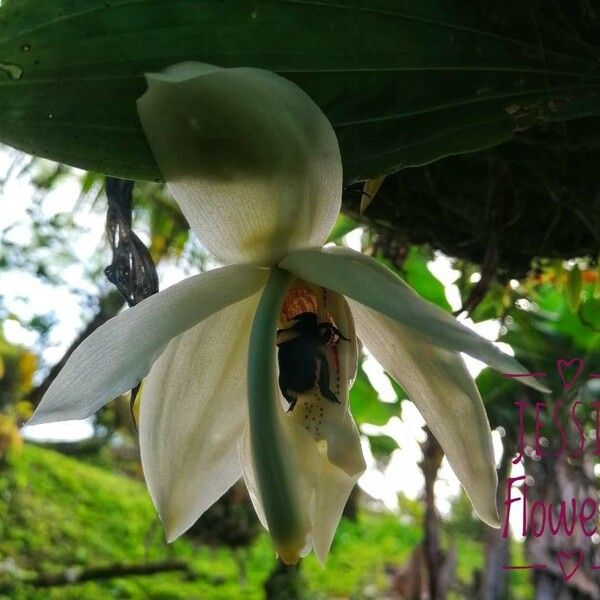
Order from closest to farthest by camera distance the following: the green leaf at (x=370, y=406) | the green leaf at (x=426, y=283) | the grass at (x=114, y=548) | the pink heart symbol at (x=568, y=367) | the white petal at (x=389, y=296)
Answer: the white petal at (x=389, y=296) → the pink heart symbol at (x=568, y=367) → the green leaf at (x=426, y=283) → the green leaf at (x=370, y=406) → the grass at (x=114, y=548)

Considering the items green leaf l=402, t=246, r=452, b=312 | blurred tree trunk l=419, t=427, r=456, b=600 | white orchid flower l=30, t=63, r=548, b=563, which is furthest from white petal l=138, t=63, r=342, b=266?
green leaf l=402, t=246, r=452, b=312

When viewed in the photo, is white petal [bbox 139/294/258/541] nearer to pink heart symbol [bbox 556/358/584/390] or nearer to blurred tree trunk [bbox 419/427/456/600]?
pink heart symbol [bbox 556/358/584/390]

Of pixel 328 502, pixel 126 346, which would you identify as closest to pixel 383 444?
pixel 328 502

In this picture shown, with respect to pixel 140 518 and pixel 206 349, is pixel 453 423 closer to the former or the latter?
pixel 206 349

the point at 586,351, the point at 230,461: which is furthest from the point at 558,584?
the point at 230,461

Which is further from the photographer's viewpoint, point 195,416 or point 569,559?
point 569,559

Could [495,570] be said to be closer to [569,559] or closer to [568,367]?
[569,559]

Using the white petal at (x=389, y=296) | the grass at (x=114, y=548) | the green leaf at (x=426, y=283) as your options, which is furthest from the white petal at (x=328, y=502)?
the grass at (x=114, y=548)

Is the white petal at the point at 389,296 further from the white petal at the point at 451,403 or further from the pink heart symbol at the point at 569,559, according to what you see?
the pink heart symbol at the point at 569,559
